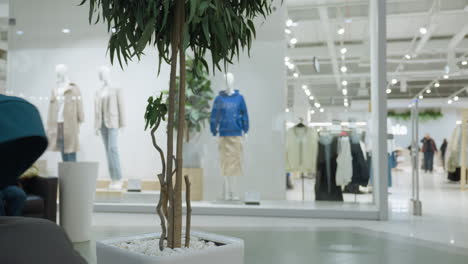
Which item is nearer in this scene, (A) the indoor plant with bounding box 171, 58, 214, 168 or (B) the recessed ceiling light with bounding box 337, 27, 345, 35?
(B) the recessed ceiling light with bounding box 337, 27, 345, 35

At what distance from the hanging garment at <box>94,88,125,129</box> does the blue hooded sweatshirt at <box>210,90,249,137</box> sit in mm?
1559

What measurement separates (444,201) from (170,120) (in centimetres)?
690

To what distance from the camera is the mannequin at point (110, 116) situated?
6.98 meters

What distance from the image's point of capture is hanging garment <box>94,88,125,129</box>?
22.9ft

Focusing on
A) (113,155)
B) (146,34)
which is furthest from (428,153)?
(146,34)

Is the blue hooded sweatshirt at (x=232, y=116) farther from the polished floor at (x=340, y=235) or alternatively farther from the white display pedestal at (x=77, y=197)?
the white display pedestal at (x=77, y=197)

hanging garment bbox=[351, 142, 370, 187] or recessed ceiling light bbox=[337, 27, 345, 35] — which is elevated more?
recessed ceiling light bbox=[337, 27, 345, 35]

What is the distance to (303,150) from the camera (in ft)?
20.9

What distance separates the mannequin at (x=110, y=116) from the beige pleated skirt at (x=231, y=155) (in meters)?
1.68

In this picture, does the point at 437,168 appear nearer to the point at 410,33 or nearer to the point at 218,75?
the point at 410,33

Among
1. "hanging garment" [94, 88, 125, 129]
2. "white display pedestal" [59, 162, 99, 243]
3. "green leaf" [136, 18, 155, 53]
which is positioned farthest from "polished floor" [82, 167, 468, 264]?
"green leaf" [136, 18, 155, 53]

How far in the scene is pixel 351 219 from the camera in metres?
5.89

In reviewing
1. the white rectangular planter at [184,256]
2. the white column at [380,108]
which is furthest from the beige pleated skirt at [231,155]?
the white rectangular planter at [184,256]

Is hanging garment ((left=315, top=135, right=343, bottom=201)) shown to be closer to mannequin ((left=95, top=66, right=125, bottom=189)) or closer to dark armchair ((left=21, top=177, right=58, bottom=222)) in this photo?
mannequin ((left=95, top=66, right=125, bottom=189))
